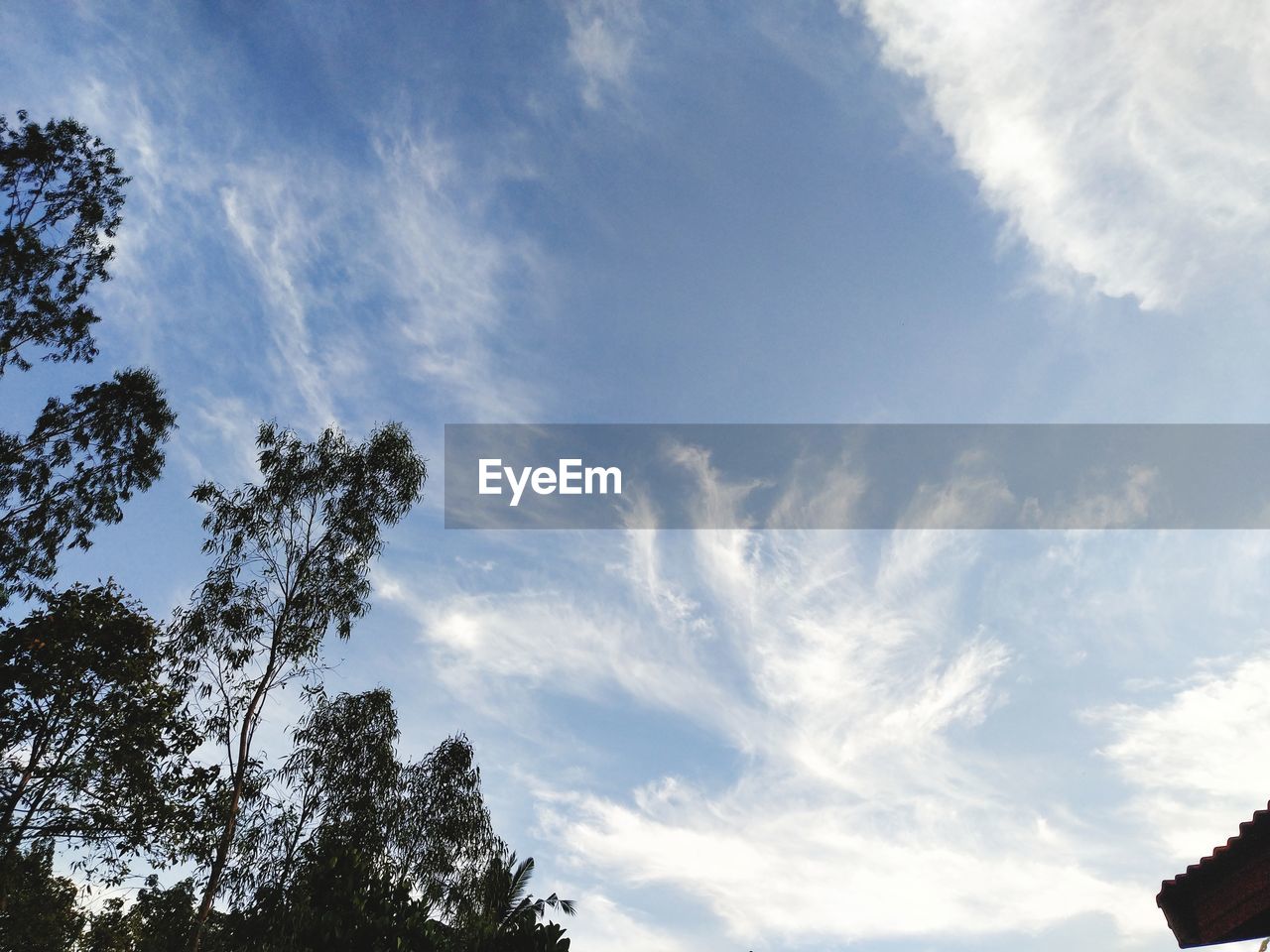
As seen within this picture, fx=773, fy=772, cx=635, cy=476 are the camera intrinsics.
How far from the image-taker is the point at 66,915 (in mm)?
30188

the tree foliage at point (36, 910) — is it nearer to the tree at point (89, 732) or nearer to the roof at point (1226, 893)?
the tree at point (89, 732)

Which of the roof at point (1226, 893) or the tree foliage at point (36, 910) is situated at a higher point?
the tree foliage at point (36, 910)

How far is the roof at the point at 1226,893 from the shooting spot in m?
7.80

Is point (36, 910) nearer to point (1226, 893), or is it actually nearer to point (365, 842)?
point (365, 842)

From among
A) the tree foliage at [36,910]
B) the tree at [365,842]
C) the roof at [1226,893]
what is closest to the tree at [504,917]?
the tree at [365,842]

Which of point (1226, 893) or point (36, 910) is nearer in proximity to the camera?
point (1226, 893)

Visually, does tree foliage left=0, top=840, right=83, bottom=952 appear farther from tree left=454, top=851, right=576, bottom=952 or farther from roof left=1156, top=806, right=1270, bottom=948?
roof left=1156, top=806, right=1270, bottom=948

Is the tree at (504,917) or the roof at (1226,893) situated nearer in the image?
the roof at (1226,893)

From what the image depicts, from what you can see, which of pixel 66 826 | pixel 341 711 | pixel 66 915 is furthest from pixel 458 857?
pixel 66 915

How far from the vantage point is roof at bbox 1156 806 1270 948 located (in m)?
7.80

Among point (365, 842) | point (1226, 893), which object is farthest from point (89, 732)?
point (1226, 893)

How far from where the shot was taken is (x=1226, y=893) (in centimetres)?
806

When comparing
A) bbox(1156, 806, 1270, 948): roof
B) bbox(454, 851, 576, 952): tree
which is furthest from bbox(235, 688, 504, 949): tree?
bbox(1156, 806, 1270, 948): roof

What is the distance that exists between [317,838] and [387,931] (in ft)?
10.5
